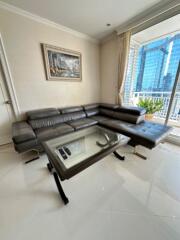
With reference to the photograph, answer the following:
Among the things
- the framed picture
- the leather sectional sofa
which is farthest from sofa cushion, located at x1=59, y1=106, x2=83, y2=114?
the framed picture

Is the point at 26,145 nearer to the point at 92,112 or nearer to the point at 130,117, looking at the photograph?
the point at 92,112

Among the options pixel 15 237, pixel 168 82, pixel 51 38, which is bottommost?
pixel 15 237

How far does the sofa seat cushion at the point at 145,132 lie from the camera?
5.67ft

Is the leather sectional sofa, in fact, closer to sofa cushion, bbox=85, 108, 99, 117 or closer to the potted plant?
sofa cushion, bbox=85, 108, 99, 117

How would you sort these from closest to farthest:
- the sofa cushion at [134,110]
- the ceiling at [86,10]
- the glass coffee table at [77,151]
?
1. the glass coffee table at [77,151]
2. the ceiling at [86,10]
3. the sofa cushion at [134,110]

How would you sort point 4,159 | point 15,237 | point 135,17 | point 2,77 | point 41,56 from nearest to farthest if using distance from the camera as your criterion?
1. point 15,237
2. point 4,159
3. point 2,77
4. point 135,17
5. point 41,56

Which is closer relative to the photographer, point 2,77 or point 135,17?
point 2,77

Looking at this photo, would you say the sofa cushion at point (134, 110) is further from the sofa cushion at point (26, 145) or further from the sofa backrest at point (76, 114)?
the sofa cushion at point (26, 145)

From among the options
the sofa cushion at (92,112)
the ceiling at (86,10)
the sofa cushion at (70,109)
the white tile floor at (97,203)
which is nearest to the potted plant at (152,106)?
the sofa cushion at (92,112)

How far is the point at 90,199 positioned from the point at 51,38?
3.25m

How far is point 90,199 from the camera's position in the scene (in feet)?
4.10

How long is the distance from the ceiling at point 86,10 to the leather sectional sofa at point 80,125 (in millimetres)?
1931

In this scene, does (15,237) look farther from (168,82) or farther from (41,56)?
(168,82)

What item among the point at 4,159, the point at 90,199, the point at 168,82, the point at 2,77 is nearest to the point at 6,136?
the point at 4,159
